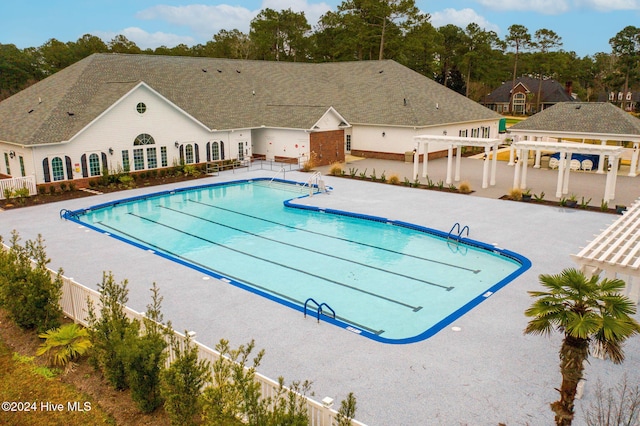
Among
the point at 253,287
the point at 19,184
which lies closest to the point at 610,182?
the point at 253,287

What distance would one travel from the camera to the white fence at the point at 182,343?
7.03 meters

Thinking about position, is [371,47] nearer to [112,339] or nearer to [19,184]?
[19,184]

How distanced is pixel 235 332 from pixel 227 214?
12958 millimetres

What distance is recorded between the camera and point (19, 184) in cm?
2555

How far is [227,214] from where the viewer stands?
23.8 meters

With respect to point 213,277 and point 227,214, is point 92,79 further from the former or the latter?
point 213,277

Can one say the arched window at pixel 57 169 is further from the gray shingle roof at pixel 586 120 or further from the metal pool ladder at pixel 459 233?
the gray shingle roof at pixel 586 120

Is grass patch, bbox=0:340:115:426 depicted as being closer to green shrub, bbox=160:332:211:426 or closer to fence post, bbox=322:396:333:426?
green shrub, bbox=160:332:211:426

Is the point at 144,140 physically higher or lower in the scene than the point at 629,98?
lower

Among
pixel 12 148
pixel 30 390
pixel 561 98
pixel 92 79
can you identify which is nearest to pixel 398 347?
pixel 30 390

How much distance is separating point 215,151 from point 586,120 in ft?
83.7

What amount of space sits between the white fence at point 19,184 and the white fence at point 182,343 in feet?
50.5

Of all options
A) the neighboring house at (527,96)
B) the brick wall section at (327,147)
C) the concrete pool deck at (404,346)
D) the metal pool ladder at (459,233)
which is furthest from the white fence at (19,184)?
the neighboring house at (527,96)

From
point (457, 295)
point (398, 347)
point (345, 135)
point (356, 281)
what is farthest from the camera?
point (345, 135)
